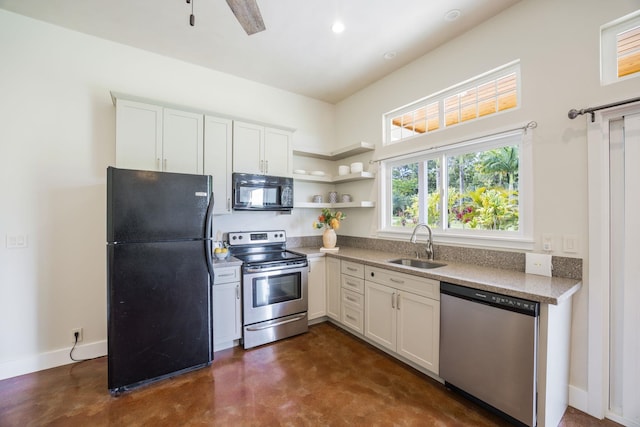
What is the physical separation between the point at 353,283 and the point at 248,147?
6.48 feet

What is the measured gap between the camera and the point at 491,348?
1764 mm

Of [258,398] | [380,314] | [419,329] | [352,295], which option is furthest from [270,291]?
[419,329]

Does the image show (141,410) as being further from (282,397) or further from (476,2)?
(476,2)

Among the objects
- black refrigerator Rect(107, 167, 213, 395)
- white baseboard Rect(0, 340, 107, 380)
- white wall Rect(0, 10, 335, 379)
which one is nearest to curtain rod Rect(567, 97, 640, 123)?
black refrigerator Rect(107, 167, 213, 395)

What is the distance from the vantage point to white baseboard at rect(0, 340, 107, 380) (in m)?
2.25

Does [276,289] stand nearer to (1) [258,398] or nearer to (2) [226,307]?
(2) [226,307]

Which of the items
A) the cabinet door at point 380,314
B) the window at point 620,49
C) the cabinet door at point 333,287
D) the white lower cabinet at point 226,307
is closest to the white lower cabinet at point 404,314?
the cabinet door at point 380,314

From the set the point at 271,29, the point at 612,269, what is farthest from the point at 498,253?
the point at 271,29

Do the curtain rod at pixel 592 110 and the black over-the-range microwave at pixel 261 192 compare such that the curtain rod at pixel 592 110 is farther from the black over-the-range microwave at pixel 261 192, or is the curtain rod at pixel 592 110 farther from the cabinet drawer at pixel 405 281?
the black over-the-range microwave at pixel 261 192

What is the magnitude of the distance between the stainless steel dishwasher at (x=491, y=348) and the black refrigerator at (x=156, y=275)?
6.67 feet

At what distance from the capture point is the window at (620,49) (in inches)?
67.9

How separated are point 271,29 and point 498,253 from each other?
2850 mm

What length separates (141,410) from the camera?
1.89 m

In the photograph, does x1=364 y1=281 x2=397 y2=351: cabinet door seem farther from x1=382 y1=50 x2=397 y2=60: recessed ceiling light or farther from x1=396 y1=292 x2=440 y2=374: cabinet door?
x1=382 y1=50 x2=397 y2=60: recessed ceiling light
